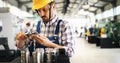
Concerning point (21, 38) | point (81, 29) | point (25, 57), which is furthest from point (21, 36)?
point (81, 29)

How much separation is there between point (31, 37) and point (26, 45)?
176mm

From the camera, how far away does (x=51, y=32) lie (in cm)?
264

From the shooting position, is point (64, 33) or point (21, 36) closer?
point (21, 36)

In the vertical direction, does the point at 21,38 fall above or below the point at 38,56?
above

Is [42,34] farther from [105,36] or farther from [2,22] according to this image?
[105,36]

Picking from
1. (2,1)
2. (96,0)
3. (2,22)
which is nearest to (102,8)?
(96,0)

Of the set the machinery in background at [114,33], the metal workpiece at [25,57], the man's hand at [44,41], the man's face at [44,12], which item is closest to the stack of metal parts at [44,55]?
the metal workpiece at [25,57]

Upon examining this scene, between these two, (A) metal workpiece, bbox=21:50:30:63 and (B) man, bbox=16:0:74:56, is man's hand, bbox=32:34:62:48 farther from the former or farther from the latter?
(A) metal workpiece, bbox=21:50:30:63

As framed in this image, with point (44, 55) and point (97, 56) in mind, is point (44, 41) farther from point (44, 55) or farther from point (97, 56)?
point (97, 56)

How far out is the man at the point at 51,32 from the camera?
8.12ft

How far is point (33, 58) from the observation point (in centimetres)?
234

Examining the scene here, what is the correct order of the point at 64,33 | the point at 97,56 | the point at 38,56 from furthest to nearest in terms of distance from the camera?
the point at 97,56, the point at 64,33, the point at 38,56

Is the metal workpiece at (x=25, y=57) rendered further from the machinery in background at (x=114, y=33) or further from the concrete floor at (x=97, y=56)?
the machinery in background at (x=114, y=33)

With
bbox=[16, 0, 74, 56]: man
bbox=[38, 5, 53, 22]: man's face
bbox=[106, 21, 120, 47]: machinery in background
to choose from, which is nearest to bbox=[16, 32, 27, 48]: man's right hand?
bbox=[16, 0, 74, 56]: man
